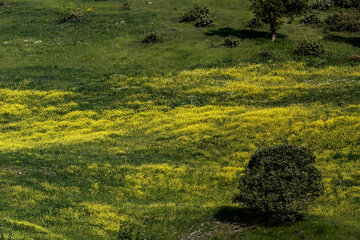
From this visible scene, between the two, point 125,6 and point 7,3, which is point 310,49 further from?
point 7,3

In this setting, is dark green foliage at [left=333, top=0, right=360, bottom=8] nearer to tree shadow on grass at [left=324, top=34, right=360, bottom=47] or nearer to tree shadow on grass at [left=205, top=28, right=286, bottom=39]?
tree shadow on grass at [left=324, top=34, right=360, bottom=47]

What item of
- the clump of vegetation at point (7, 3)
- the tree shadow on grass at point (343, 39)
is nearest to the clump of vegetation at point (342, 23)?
Result: the tree shadow on grass at point (343, 39)

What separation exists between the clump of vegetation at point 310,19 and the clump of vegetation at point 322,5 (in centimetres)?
705

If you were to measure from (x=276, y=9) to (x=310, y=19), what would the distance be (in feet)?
43.5

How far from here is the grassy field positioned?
29.1 m

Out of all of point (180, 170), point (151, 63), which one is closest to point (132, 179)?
point (180, 170)

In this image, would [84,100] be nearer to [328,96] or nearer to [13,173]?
[13,173]

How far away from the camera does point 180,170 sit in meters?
36.5

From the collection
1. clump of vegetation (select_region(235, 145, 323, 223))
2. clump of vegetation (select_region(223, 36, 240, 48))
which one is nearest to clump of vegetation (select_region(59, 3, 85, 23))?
clump of vegetation (select_region(223, 36, 240, 48))

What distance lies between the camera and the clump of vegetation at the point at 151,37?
69.3 m

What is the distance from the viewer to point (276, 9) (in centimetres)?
6400

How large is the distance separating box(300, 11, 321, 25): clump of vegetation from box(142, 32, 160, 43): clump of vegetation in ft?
85.1

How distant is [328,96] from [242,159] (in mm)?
15810

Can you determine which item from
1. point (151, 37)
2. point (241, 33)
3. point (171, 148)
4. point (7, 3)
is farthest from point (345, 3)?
point (7, 3)
